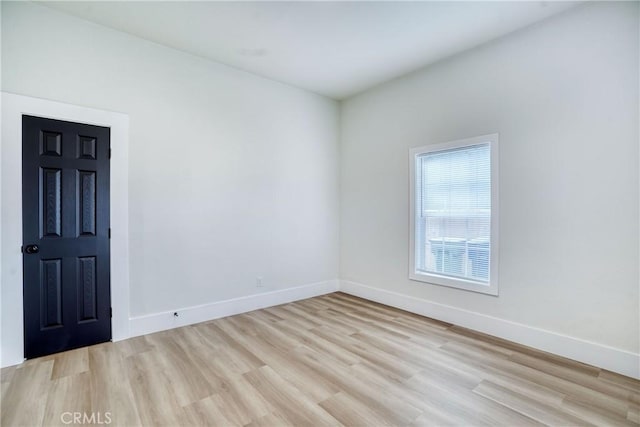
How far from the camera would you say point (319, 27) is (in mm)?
3088

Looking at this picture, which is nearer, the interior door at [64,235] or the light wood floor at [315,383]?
the light wood floor at [315,383]

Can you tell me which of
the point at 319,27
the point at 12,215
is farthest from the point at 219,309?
the point at 319,27

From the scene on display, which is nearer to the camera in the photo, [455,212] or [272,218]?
[455,212]

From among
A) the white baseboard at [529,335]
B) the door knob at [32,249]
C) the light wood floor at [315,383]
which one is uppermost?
the door knob at [32,249]

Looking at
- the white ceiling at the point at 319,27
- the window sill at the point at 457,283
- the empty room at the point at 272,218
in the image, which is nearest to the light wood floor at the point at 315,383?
the empty room at the point at 272,218

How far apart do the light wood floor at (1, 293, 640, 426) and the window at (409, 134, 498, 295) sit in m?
0.71

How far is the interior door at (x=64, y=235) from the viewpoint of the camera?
9.00 feet

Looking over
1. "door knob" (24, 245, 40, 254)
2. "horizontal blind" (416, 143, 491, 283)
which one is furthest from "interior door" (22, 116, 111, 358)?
"horizontal blind" (416, 143, 491, 283)

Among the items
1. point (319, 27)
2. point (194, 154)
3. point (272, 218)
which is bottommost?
point (272, 218)

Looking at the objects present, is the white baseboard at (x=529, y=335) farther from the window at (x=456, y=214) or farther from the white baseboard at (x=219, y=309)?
the white baseboard at (x=219, y=309)

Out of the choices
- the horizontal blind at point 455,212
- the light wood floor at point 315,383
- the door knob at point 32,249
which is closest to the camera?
the light wood floor at point 315,383

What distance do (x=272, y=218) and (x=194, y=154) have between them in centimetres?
136

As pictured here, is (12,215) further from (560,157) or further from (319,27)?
(560,157)

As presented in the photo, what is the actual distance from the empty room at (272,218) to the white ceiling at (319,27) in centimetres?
3
